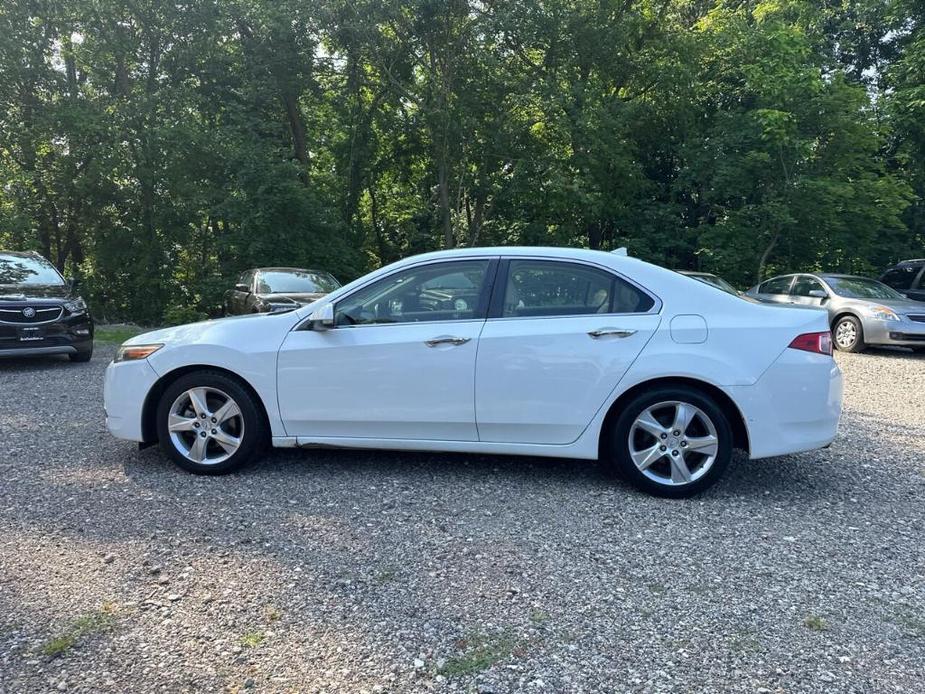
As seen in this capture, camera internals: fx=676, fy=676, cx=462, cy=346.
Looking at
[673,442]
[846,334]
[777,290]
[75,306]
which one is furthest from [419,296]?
[777,290]

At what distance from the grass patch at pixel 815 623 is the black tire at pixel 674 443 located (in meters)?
1.36

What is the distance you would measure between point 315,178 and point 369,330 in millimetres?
18181

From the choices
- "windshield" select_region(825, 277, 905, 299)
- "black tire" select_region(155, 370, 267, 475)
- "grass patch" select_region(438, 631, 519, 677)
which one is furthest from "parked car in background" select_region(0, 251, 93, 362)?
"windshield" select_region(825, 277, 905, 299)

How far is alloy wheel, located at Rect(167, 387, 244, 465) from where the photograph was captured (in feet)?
15.0

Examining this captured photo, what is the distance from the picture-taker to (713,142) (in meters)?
18.5

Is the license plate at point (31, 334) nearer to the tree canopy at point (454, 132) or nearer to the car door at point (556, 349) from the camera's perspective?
the car door at point (556, 349)

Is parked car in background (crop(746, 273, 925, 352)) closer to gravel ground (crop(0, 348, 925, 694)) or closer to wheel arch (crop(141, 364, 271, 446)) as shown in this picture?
gravel ground (crop(0, 348, 925, 694))

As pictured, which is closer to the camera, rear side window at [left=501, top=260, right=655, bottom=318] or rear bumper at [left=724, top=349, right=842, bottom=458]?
rear bumper at [left=724, top=349, right=842, bottom=458]

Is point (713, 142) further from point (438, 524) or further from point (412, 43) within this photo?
point (438, 524)

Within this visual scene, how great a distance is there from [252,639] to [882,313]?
11918mm

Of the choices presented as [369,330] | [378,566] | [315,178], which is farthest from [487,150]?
[378,566]

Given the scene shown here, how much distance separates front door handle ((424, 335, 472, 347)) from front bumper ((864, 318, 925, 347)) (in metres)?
9.88

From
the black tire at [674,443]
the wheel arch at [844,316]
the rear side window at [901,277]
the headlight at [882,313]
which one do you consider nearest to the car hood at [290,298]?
the black tire at [674,443]

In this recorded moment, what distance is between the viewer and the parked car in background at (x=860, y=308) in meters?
11.2
